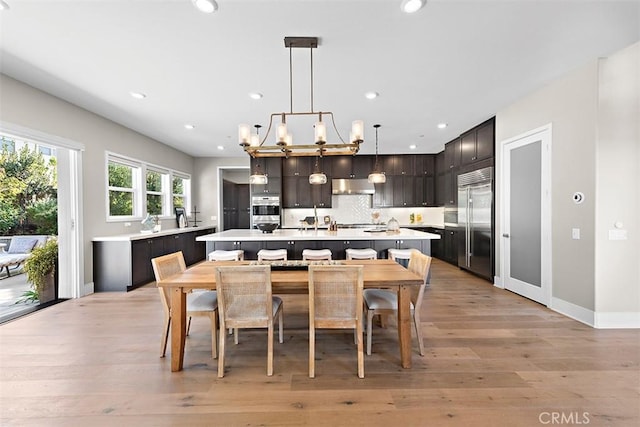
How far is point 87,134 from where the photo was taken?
435cm

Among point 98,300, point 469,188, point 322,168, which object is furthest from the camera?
point 322,168

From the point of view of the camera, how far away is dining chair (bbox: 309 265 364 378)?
211 cm

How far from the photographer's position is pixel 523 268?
407 cm

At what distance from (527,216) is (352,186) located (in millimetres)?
4110

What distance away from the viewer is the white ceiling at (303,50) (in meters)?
2.18

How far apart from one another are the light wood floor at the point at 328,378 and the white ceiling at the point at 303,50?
9.20 feet

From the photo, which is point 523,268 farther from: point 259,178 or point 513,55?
point 259,178

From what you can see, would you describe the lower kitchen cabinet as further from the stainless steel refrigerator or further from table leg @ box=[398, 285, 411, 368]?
the stainless steel refrigerator

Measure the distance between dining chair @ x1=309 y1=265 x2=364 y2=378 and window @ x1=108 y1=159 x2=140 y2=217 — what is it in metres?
4.60

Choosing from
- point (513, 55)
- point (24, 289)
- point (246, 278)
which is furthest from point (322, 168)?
point (24, 289)

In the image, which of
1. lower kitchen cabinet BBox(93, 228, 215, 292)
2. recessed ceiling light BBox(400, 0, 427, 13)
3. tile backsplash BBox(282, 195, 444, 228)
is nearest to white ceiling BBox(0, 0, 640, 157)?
recessed ceiling light BBox(400, 0, 427, 13)

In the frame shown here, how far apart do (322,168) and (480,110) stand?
4.02m

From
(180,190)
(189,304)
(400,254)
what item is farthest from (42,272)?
(400,254)

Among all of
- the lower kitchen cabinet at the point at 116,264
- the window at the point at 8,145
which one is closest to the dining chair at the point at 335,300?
the lower kitchen cabinet at the point at 116,264
